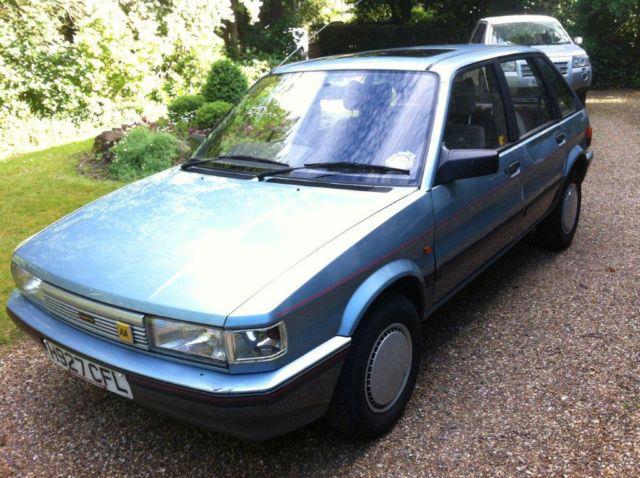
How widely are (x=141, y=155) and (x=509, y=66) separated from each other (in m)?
4.93

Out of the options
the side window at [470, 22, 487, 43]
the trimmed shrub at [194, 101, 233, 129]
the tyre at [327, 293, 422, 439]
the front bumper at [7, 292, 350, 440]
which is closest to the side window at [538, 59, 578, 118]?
the tyre at [327, 293, 422, 439]

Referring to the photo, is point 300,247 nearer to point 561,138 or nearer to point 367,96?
point 367,96

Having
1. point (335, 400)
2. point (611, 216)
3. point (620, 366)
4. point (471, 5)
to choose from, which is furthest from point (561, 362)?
point (471, 5)

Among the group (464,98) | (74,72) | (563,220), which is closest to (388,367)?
(464,98)

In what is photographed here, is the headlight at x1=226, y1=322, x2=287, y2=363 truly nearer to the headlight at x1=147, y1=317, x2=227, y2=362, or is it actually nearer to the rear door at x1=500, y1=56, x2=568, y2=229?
the headlight at x1=147, y1=317, x2=227, y2=362

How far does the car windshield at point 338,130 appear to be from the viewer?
9.36ft

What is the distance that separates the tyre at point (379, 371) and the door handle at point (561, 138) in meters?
2.21

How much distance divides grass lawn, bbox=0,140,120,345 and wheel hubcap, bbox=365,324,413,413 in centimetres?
261

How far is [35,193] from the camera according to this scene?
662cm

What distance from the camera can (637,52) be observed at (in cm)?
1438

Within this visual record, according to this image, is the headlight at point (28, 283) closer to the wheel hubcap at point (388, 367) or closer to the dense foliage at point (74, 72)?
the wheel hubcap at point (388, 367)

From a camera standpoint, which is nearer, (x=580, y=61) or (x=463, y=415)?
(x=463, y=415)

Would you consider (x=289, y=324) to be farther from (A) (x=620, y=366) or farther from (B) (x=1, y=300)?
(B) (x=1, y=300)

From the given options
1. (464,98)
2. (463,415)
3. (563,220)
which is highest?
(464,98)
